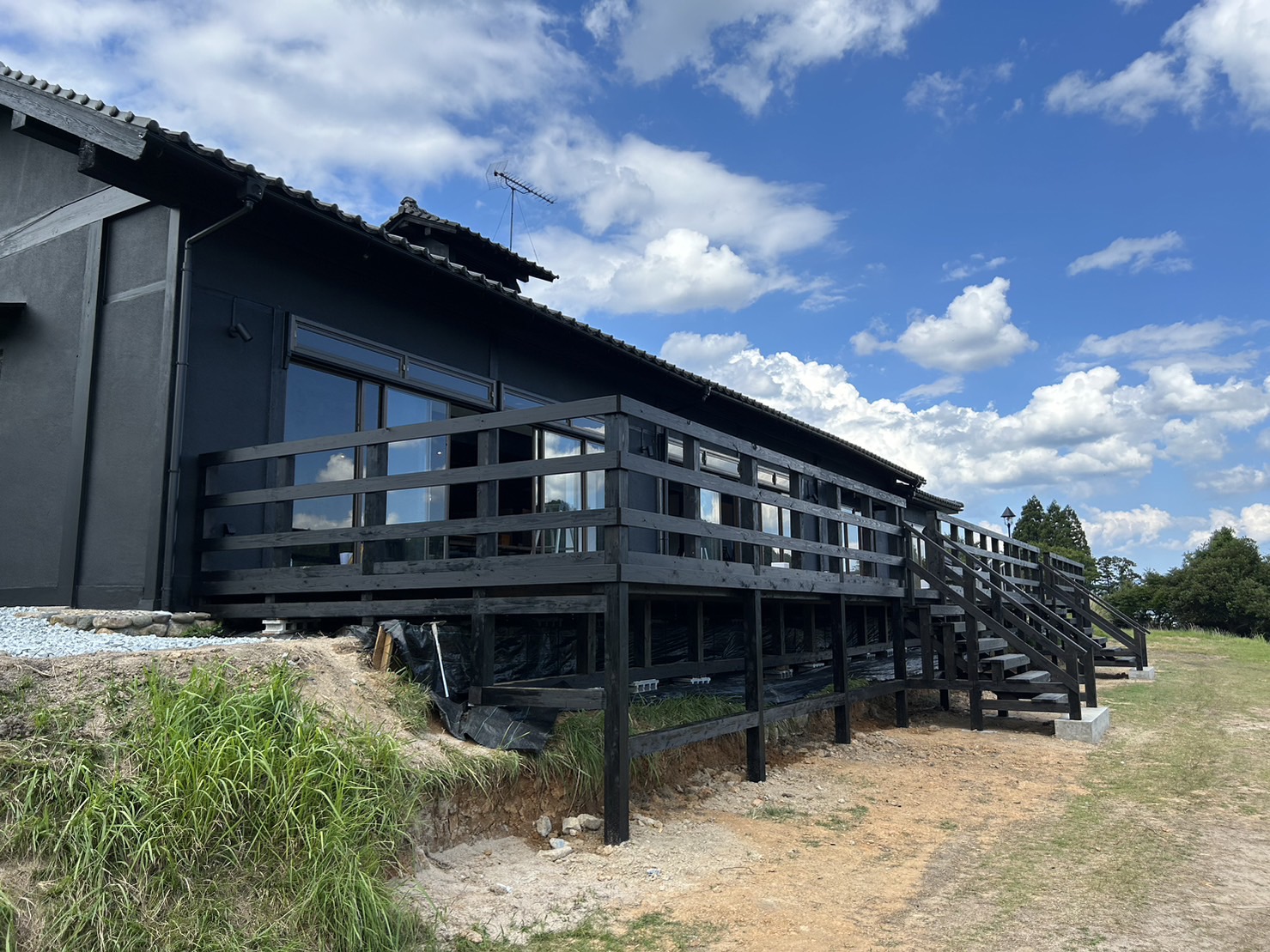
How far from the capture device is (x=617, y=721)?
5.39m

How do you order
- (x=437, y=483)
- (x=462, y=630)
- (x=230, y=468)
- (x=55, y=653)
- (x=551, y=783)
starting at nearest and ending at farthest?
1. (x=55, y=653)
2. (x=551, y=783)
3. (x=437, y=483)
4. (x=462, y=630)
5. (x=230, y=468)

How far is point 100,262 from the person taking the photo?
300 inches

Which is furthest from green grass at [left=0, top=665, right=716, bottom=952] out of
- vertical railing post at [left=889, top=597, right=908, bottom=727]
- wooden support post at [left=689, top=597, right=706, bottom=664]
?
vertical railing post at [left=889, top=597, right=908, bottom=727]

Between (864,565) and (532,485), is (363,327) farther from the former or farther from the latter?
(864,565)

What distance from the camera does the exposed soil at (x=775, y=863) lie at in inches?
164

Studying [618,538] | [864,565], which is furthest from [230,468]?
[864,565]

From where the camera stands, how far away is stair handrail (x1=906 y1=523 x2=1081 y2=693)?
9891 mm

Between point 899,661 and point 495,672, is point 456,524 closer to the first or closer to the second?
point 495,672

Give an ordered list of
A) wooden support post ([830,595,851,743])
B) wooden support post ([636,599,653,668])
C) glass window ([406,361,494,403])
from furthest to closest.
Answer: wooden support post ([830,595,851,743]), glass window ([406,361,494,403]), wooden support post ([636,599,653,668])

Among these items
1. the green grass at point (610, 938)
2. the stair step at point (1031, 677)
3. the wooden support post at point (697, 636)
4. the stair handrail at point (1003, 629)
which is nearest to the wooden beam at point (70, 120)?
the green grass at point (610, 938)

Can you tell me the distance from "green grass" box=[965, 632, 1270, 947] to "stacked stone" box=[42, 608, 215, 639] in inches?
212

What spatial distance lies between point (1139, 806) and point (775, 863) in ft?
10.6

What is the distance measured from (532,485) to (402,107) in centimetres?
418

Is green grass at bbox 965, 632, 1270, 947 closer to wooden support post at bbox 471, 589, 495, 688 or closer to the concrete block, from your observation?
the concrete block
